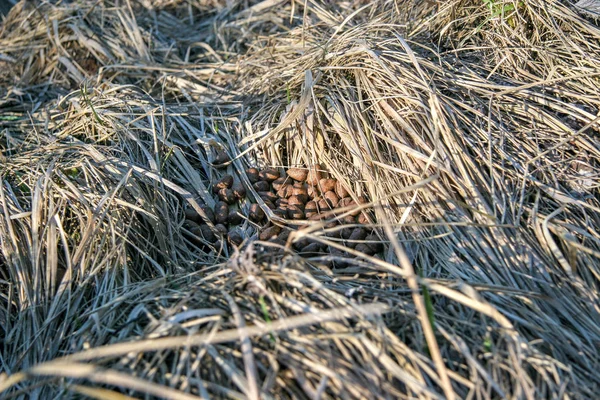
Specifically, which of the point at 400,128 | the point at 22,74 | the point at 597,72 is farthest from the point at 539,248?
the point at 22,74

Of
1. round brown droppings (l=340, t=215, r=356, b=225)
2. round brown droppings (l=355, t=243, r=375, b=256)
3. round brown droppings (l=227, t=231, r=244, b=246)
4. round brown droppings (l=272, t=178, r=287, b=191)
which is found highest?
round brown droppings (l=272, t=178, r=287, b=191)

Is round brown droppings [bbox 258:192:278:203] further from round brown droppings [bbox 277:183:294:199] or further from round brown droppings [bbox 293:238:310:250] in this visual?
round brown droppings [bbox 293:238:310:250]

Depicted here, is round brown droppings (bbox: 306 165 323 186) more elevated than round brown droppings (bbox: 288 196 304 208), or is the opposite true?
round brown droppings (bbox: 306 165 323 186)

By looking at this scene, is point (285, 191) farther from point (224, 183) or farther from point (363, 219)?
point (363, 219)

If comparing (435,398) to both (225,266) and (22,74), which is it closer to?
(225,266)

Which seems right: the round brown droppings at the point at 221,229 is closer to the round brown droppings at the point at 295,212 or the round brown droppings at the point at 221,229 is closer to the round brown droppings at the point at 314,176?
the round brown droppings at the point at 295,212

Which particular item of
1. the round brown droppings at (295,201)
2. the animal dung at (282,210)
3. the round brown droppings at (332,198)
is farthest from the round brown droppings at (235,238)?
the round brown droppings at (332,198)

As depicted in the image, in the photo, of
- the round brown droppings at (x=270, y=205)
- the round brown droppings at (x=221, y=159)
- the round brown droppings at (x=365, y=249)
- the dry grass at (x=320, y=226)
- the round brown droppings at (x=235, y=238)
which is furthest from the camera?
the round brown droppings at (x=221, y=159)

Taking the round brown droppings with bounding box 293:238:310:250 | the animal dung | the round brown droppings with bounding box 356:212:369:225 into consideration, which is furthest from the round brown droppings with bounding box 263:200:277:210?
the round brown droppings with bounding box 356:212:369:225
